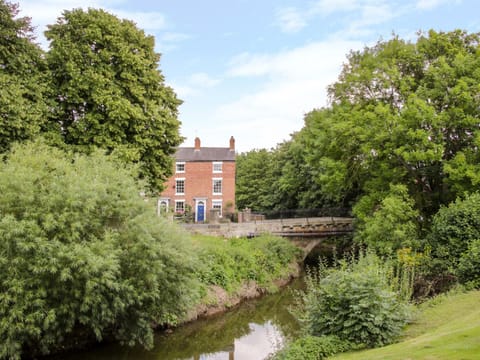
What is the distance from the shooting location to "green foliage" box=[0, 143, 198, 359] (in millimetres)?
12367

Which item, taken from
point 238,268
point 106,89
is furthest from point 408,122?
point 106,89

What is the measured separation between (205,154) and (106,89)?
88.8 ft

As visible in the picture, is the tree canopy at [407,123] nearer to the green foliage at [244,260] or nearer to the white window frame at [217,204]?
the green foliage at [244,260]

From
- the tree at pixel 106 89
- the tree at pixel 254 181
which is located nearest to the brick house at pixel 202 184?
the tree at pixel 254 181

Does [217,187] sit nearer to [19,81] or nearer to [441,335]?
[19,81]

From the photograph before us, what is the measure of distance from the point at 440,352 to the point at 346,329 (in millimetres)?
2996

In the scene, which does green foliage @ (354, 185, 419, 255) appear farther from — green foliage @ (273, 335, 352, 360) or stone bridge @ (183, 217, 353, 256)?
stone bridge @ (183, 217, 353, 256)

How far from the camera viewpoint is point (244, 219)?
35.9m

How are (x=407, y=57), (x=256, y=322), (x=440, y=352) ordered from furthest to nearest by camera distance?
(x=407, y=57), (x=256, y=322), (x=440, y=352)

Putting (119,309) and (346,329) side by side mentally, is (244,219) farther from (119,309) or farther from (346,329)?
(346,329)

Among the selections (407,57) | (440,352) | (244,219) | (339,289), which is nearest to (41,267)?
(339,289)

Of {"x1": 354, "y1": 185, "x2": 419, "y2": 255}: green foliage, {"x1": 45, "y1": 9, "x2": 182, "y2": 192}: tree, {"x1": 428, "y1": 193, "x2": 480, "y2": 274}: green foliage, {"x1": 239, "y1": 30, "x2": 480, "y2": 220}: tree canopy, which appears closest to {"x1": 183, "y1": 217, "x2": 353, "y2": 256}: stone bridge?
{"x1": 239, "y1": 30, "x2": 480, "y2": 220}: tree canopy

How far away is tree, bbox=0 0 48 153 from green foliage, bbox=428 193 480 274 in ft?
59.6

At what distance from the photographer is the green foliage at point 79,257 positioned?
40.6 feet
